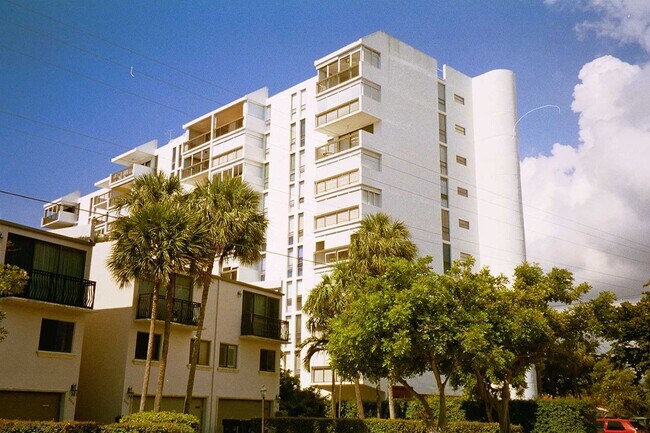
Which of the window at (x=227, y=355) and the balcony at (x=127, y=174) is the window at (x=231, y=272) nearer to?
the balcony at (x=127, y=174)

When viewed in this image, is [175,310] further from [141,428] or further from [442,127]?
[442,127]

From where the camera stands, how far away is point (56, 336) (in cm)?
3181

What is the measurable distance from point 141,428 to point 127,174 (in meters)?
57.3

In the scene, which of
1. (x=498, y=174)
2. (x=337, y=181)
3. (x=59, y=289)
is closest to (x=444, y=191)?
(x=498, y=174)

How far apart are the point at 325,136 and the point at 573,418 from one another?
1292 inches

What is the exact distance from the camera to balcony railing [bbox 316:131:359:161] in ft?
186

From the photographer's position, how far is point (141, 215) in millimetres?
31391

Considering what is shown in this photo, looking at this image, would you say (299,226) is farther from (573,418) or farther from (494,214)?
(573,418)

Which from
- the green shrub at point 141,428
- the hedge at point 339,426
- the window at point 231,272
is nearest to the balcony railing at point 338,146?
the window at point 231,272

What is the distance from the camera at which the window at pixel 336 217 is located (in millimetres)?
54062

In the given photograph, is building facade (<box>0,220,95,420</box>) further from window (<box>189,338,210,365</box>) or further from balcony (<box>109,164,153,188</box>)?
balcony (<box>109,164,153,188</box>)

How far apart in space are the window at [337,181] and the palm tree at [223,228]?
19.7m

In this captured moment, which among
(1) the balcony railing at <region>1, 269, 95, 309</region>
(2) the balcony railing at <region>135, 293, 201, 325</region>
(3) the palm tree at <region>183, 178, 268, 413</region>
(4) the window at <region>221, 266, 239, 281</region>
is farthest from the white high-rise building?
(1) the balcony railing at <region>1, 269, 95, 309</region>

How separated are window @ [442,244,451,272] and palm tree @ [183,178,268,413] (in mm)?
27183
